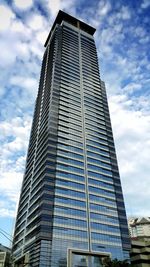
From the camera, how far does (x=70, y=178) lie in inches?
4267

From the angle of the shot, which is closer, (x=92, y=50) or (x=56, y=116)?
(x=56, y=116)

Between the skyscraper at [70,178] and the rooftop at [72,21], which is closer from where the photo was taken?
the skyscraper at [70,178]

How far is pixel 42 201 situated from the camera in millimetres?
97375

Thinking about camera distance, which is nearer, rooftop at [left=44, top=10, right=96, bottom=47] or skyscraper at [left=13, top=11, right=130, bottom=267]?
skyscraper at [left=13, top=11, right=130, bottom=267]

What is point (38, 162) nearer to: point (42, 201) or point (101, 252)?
point (42, 201)

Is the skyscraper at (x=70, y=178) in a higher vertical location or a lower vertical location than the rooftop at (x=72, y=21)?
lower

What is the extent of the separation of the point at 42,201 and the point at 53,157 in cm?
2031

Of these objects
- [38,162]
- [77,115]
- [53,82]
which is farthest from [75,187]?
[53,82]

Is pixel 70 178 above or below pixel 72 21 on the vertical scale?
below

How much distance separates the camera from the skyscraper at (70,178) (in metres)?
93.2

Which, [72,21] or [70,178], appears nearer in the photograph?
[70,178]

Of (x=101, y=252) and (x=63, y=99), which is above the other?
(x=63, y=99)

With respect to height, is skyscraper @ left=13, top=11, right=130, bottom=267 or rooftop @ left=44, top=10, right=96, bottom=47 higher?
rooftop @ left=44, top=10, right=96, bottom=47

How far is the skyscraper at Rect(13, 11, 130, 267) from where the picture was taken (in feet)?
306
